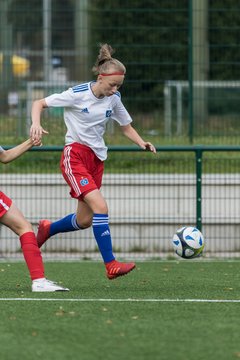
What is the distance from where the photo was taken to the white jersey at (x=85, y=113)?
32.4 ft

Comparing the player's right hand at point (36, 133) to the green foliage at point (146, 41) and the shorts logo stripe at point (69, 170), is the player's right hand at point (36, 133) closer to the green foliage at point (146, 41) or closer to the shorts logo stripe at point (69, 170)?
the shorts logo stripe at point (69, 170)

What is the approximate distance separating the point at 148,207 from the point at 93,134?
14.6ft

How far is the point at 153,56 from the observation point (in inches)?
651

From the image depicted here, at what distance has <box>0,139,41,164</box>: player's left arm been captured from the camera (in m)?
9.01

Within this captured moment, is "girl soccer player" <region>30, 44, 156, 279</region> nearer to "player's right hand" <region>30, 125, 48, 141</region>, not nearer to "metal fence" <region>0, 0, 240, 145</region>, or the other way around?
"player's right hand" <region>30, 125, 48, 141</region>

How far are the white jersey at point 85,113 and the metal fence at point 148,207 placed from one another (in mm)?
4235

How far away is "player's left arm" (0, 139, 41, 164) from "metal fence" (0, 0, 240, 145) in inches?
276

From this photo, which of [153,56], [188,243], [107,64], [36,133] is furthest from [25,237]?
[153,56]

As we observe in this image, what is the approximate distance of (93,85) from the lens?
995cm

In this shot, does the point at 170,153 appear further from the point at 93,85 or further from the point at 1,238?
the point at 93,85

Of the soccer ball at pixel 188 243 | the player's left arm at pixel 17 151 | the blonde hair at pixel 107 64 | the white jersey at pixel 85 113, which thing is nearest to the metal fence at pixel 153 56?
the soccer ball at pixel 188 243

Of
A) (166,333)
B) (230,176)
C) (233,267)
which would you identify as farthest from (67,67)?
(166,333)

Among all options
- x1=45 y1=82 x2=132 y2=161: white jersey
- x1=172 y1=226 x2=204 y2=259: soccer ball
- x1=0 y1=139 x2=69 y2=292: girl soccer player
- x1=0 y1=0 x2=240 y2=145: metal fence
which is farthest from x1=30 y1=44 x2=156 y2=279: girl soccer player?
x1=0 y1=0 x2=240 y2=145: metal fence

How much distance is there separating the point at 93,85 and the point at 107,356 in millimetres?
3894
